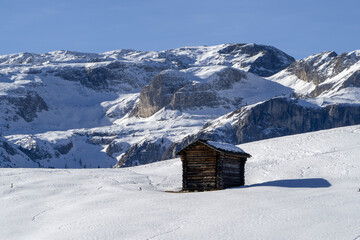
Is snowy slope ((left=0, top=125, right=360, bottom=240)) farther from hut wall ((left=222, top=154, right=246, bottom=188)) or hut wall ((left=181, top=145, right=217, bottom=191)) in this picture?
hut wall ((left=181, top=145, right=217, bottom=191))

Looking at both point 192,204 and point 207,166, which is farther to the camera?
point 207,166

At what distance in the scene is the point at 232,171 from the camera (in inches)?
1813

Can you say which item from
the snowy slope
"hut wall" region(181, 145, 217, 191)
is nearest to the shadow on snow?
the snowy slope

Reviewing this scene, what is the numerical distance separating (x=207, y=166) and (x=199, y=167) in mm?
600

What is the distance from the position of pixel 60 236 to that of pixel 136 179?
22.4m

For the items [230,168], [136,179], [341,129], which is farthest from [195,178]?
[341,129]

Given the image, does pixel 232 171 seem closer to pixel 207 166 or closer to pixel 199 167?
pixel 207 166

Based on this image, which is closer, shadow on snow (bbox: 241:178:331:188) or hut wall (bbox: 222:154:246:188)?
shadow on snow (bbox: 241:178:331:188)

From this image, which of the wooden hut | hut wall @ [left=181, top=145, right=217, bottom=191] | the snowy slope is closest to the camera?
the snowy slope

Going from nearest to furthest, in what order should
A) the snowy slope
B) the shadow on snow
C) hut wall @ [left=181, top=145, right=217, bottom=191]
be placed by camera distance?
the snowy slope, the shadow on snow, hut wall @ [left=181, top=145, right=217, bottom=191]

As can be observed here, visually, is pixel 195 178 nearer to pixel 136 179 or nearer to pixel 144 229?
pixel 136 179

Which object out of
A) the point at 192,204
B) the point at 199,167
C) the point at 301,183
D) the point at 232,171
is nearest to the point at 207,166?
the point at 199,167

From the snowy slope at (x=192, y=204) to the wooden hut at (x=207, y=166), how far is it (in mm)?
2715

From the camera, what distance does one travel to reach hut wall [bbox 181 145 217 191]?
147 ft
